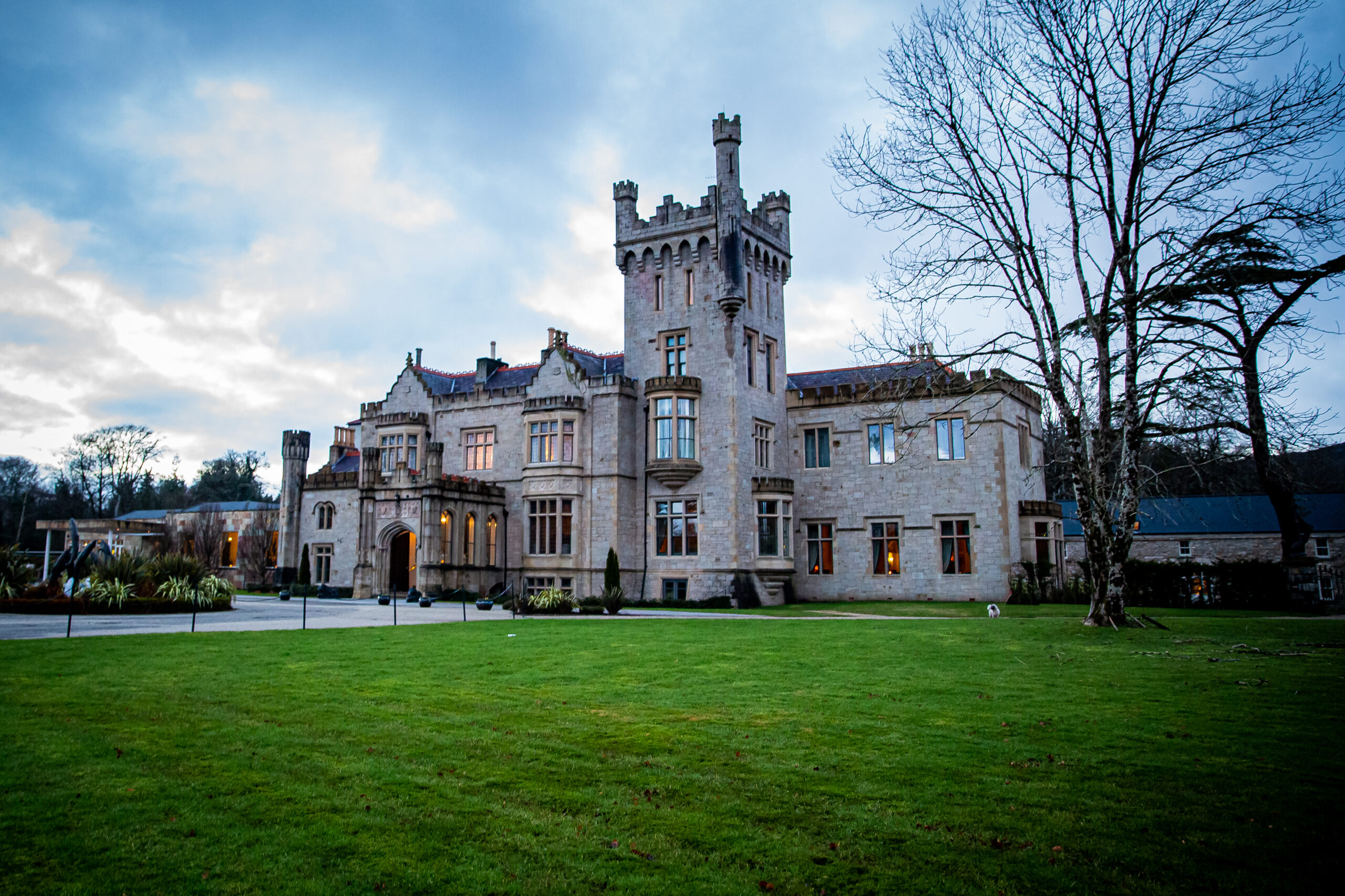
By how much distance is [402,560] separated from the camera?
42531mm

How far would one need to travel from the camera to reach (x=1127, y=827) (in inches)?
218

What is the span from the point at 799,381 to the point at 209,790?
36593 mm

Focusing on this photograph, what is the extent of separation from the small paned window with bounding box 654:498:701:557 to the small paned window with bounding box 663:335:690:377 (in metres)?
5.46

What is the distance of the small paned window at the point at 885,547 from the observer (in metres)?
35.4

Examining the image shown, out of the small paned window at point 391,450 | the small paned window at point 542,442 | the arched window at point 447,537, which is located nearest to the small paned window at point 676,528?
the small paned window at point 542,442

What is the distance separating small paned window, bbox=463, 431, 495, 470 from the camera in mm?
40625

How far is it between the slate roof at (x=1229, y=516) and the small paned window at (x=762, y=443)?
52.9ft

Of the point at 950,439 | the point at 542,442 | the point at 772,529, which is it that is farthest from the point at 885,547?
the point at 542,442

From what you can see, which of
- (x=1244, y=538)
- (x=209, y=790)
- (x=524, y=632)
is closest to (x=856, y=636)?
(x=524, y=632)

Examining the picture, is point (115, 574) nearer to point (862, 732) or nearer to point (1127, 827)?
point (862, 732)

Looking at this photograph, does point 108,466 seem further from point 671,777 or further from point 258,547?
point 671,777

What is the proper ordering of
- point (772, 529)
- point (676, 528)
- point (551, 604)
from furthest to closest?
point (772, 529) < point (676, 528) < point (551, 604)

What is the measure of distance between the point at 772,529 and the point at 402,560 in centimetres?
1912

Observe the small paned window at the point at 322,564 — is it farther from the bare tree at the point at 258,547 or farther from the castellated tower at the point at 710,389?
the castellated tower at the point at 710,389
